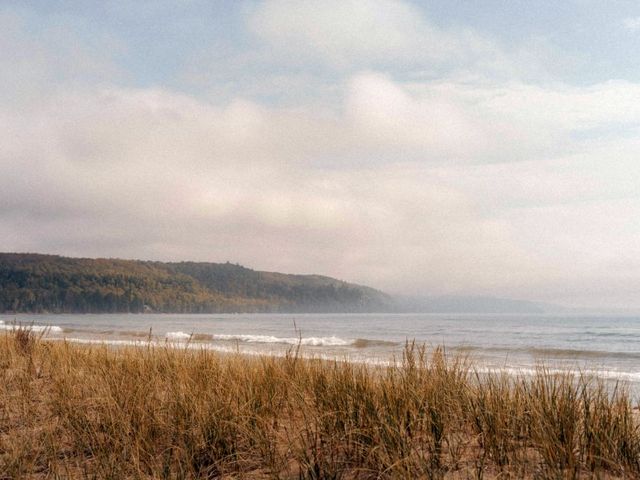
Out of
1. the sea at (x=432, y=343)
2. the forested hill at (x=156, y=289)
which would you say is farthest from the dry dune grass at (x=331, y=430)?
the forested hill at (x=156, y=289)

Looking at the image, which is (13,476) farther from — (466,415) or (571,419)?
(571,419)

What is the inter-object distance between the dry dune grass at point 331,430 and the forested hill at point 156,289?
139565 millimetres

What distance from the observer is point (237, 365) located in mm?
6523

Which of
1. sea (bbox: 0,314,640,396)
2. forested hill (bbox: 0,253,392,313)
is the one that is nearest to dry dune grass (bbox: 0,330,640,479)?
sea (bbox: 0,314,640,396)

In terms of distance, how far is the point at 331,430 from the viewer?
4121 mm

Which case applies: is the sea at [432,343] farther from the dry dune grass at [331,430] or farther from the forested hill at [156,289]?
the forested hill at [156,289]

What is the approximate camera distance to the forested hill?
135625mm

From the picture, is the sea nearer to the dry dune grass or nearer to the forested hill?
the dry dune grass

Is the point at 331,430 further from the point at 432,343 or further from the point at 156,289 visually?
the point at 156,289

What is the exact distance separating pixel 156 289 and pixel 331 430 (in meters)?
153

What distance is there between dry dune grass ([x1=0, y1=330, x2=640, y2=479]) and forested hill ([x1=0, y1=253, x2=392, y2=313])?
13956cm

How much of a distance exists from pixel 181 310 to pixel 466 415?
150m

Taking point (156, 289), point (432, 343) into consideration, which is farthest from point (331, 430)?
point (156, 289)

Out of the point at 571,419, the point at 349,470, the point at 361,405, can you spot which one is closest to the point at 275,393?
the point at 361,405
